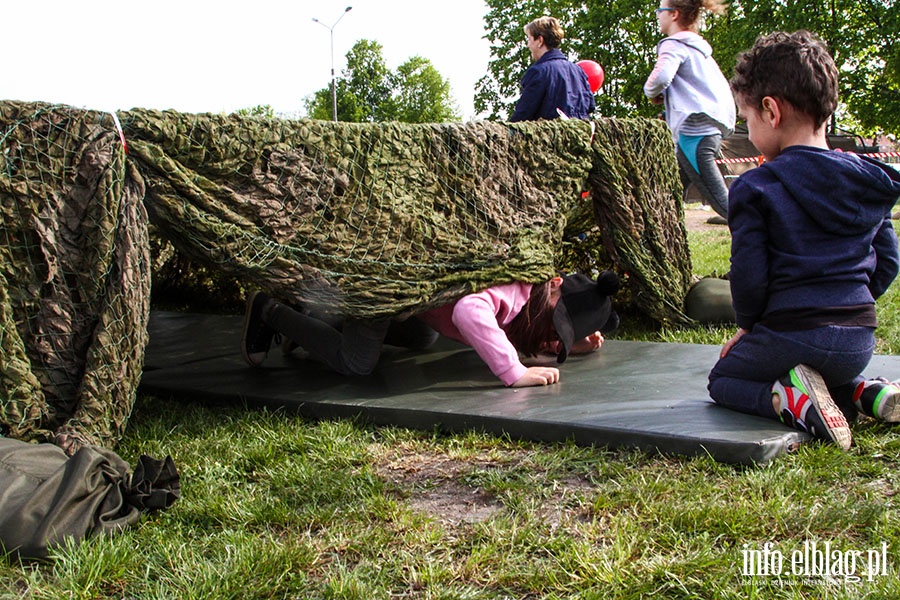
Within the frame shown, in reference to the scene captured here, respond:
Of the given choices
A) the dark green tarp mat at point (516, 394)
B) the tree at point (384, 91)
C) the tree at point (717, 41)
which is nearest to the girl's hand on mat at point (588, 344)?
the dark green tarp mat at point (516, 394)

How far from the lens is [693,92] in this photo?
613 centimetres

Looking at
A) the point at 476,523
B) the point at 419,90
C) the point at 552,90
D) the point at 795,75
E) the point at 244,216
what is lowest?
the point at 476,523

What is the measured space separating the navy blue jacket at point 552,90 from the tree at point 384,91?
6043cm

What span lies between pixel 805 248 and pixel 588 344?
1.61m

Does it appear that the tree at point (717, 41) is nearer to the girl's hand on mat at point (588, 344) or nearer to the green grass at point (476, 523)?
the girl's hand on mat at point (588, 344)

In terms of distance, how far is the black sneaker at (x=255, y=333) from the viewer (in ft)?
14.5

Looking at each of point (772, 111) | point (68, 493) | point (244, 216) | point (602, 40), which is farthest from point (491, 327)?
point (602, 40)

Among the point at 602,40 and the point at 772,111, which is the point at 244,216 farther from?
the point at 602,40

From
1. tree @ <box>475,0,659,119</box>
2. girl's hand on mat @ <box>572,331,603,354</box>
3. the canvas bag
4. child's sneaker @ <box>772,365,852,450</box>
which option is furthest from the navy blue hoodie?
tree @ <box>475,0,659,119</box>

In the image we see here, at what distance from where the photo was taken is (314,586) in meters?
2.12

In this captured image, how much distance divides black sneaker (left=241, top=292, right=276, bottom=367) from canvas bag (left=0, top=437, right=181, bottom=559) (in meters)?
1.72

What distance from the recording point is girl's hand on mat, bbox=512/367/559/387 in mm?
3814

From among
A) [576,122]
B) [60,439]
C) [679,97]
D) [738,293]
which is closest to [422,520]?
[60,439]

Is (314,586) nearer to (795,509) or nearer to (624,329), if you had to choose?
(795,509)
